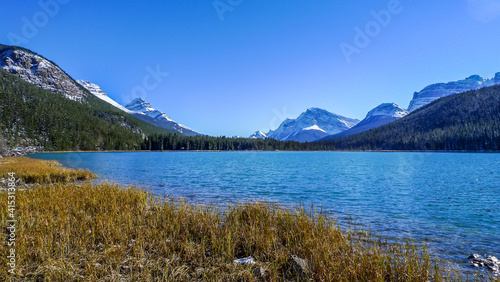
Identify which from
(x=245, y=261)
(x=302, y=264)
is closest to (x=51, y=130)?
(x=245, y=261)

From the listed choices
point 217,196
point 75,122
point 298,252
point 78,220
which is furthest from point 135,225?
point 75,122

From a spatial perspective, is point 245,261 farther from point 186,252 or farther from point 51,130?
point 51,130

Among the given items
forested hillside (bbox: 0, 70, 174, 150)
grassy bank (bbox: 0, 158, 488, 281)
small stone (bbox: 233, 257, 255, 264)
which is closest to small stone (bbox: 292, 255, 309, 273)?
grassy bank (bbox: 0, 158, 488, 281)

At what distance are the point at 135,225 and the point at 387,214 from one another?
16822 mm

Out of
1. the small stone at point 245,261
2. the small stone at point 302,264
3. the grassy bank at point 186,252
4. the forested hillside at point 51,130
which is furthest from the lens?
the forested hillside at point 51,130

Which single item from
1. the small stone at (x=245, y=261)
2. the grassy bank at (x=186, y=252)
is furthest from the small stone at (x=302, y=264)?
the small stone at (x=245, y=261)

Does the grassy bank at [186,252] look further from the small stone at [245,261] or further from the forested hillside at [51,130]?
the forested hillside at [51,130]

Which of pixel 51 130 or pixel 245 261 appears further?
pixel 51 130

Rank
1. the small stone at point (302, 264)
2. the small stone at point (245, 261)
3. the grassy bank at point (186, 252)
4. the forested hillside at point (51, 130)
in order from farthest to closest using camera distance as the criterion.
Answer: the forested hillside at point (51, 130), the small stone at point (245, 261), the small stone at point (302, 264), the grassy bank at point (186, 252)

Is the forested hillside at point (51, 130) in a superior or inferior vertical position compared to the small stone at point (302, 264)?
superior

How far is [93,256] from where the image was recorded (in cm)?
706

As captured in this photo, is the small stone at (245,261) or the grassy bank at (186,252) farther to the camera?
the small stone at (245,261)

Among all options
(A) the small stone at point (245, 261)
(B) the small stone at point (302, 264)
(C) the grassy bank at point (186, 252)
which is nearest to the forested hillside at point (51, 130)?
(C) the grassy bank at point (186, 252)

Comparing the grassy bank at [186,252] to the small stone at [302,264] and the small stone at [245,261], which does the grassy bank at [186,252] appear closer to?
the small stone at [302,264]
